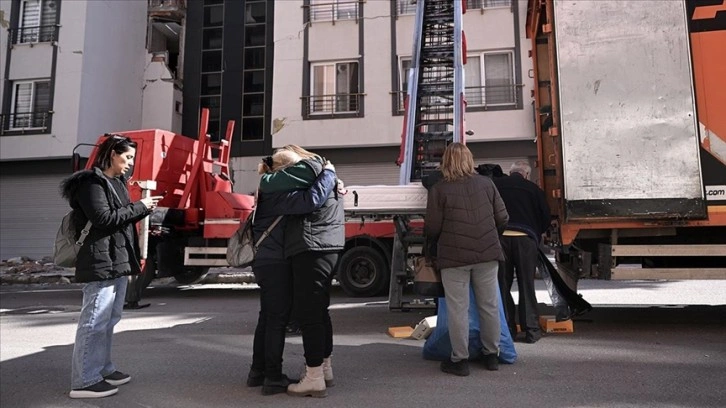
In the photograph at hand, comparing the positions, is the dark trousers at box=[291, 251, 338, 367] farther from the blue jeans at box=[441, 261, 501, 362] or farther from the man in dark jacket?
the man in dark jacket

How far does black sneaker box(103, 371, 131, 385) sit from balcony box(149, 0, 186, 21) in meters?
18.8

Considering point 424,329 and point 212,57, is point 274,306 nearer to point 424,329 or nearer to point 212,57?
point 424,329

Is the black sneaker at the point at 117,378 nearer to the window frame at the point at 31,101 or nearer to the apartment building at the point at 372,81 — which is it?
the apartment building at the point at 372,81

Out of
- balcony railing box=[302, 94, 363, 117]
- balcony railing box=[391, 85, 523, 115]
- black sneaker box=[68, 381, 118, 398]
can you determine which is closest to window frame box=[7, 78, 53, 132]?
balcony railing box=[302, 94, 363, 117]

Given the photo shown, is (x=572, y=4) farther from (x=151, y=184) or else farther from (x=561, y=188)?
(x=151, y=184)

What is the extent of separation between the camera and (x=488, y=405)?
10.6 feet

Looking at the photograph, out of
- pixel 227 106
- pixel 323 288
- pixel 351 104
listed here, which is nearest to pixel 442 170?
pixel 323 288

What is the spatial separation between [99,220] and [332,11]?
13810 mm

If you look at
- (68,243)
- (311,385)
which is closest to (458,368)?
(311,385)

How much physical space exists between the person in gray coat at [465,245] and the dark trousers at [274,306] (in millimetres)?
1183

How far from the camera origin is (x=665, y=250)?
198 inches

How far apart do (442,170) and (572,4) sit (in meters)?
2.59

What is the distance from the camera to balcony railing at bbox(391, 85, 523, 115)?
14.3 m

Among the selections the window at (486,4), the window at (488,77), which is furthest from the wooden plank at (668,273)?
the window at (486,4)
